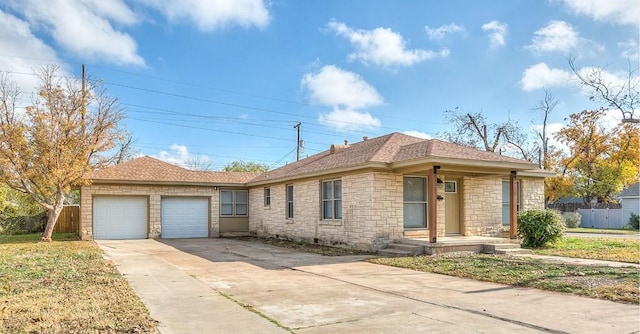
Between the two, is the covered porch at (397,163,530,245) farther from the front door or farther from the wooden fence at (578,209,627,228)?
the wooden fence at (578,209,627,228)

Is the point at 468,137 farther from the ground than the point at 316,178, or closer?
farther from the ground

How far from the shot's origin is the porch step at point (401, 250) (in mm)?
12744

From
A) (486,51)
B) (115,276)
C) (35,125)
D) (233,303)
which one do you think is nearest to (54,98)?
(35,125)

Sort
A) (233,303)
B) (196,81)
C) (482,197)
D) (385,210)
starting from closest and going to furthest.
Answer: (233,303)
(385,210)
(482,197)
(196,81)

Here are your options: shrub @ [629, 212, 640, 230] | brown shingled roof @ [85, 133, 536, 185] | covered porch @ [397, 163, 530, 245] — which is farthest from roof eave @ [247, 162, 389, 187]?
shrub @ [629, 212, 640, 230]

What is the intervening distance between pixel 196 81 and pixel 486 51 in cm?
1608

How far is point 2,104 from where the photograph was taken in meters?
17.8

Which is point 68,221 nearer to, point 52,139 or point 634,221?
point 52,139

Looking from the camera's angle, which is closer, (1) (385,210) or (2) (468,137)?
(1) (385,210)

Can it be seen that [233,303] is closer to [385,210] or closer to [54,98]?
[385,210]

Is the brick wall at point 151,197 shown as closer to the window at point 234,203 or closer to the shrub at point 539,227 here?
→ the window at point 234,203

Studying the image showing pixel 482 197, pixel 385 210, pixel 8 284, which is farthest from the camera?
pixel 482 197

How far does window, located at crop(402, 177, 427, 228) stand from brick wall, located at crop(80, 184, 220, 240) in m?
11.3

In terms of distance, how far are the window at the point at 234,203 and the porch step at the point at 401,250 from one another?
11.6m
